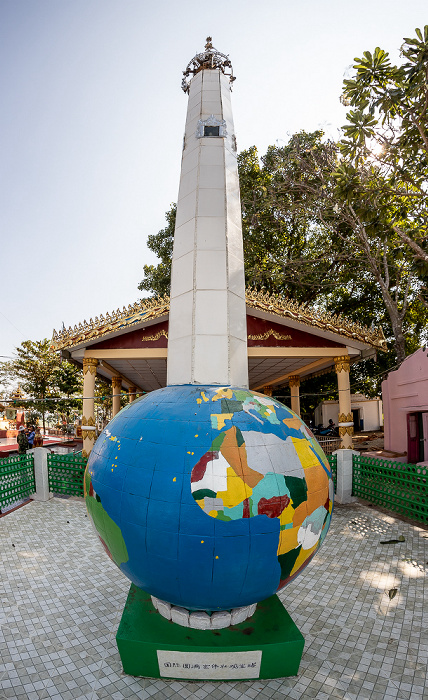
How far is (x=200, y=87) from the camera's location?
5934 mm

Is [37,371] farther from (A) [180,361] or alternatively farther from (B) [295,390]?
(A) [180,361]

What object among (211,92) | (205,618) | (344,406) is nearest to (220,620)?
(205,618)

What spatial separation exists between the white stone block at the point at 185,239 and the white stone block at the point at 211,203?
218mm

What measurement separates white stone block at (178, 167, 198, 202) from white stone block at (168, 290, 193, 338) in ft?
5.48

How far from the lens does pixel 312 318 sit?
39.0ft

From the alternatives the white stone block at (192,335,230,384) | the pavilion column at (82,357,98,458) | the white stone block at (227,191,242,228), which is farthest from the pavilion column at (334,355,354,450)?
the white stone block at (192,335,230,384)

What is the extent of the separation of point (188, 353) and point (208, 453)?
1.58 metres

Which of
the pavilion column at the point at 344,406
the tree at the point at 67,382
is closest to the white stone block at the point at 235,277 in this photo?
the pavilion column at the point at 344,406

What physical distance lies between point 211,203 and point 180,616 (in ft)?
16.9

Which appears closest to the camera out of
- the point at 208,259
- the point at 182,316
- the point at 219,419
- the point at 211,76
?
the point at 219,419

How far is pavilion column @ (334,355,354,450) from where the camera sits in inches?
480

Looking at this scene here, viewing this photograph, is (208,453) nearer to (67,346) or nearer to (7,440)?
(67,346)

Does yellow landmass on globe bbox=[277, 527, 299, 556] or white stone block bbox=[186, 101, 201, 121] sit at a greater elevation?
white stone block bbox=[186, 101, 201, 121]

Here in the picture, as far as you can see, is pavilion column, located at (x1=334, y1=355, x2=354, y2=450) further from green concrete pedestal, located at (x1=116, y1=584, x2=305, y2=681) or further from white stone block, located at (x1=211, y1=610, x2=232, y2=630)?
white stone block, located at (x1=211, y1=610, x2=232, y2=630)
